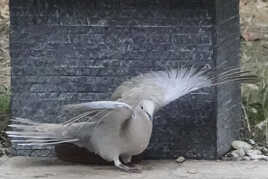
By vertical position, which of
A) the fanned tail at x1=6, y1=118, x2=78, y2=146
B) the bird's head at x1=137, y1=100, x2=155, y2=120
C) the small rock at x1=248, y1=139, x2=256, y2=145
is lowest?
the small rock at x1=248, y1=139, x2=256, y2=145

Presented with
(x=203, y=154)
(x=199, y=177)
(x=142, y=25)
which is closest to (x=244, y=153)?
(x=203, y=154)

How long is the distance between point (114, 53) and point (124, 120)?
359mm

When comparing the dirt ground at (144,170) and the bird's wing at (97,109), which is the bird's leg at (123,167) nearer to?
the dirt ground at (144,170)

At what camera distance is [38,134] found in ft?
9.66

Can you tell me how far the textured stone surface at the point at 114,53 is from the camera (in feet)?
10.2

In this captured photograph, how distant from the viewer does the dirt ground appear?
2953 millimetres

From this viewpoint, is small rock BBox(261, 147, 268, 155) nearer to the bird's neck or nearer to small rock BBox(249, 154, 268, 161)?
small rock BBox(249, 154, 268, 161)

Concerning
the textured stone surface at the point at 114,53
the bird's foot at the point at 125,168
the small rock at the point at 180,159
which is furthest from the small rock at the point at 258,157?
the bird's foot at the point at 125,168

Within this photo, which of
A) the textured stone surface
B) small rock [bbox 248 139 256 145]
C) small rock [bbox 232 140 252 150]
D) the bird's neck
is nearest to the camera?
the bird's neck

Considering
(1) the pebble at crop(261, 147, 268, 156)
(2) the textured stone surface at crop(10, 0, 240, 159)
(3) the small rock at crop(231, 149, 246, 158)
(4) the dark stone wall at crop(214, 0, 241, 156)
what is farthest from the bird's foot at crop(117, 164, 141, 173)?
(1) the pebble at crop(261, 147, 268, 156)

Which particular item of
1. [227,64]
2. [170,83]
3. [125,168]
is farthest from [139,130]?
[227,64]

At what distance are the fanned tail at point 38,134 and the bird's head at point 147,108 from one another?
262mm

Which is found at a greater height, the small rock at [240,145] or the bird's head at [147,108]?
the bird's head at [147,108]

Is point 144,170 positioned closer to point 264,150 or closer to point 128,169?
point 128,169
